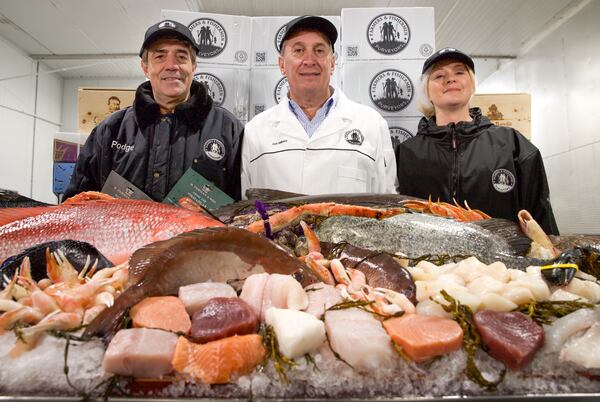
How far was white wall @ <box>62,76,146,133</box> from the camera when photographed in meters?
11.2

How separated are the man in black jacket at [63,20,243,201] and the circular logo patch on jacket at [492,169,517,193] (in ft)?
6.15

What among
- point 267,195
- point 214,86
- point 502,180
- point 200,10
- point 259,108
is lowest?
point 267,195

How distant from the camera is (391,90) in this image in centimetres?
350

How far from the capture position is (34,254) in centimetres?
95

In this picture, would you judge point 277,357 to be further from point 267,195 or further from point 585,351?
point 267,195

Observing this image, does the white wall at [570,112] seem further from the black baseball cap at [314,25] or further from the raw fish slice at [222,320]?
the raw fish slice at [222,320]

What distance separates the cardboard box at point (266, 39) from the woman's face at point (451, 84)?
4.77ft

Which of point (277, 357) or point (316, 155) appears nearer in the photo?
point (277, 357)

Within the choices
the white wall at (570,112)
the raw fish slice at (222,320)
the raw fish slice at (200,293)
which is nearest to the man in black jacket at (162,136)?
the raw fish slice at (200,293)

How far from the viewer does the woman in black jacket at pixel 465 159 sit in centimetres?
275

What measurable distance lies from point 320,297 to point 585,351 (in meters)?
0.47

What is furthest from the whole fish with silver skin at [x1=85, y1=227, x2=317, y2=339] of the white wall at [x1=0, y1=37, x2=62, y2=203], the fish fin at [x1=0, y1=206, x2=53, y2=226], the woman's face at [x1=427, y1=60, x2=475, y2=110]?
the white wall at [x1=0, y1=37, x2=62, y2=203]

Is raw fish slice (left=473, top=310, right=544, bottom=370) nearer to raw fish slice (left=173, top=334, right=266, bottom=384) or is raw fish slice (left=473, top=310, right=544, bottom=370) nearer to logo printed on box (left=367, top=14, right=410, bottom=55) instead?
raw fish slice (left=173, top=334, right=266, bottom=384)

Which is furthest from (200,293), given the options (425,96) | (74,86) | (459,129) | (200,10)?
(74,86)
